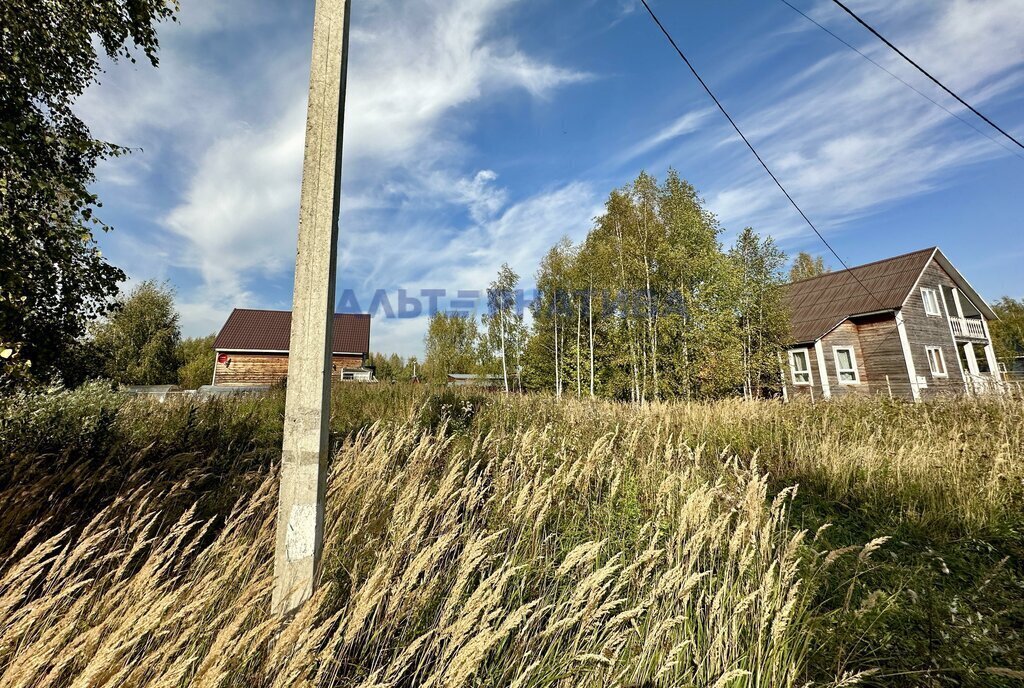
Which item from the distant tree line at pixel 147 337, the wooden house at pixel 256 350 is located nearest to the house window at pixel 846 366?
the wooden house at pixel 256 350

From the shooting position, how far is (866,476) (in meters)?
5.13

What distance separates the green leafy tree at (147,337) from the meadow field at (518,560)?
34301 mm

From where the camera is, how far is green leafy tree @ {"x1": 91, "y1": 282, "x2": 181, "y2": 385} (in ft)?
104

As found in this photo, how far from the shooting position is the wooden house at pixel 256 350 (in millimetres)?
27656

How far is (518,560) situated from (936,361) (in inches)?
1065

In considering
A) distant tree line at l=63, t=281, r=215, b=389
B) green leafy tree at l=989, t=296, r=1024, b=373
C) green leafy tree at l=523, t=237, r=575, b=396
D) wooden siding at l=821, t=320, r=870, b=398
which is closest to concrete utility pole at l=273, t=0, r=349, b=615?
green leafy tree at l=523, t=237, r=575, b=396

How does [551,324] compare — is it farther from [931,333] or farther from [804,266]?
[804,266]

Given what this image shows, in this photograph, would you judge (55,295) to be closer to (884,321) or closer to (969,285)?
(884,321)

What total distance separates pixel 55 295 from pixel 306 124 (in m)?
4.21

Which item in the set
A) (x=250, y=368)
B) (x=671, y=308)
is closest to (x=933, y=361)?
(x=671, y=308)

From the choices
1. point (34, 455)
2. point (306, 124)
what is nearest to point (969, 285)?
point (306, 124)

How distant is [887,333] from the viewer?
18453 mm

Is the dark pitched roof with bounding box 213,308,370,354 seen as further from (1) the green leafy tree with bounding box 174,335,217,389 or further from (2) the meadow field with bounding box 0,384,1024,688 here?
(2) the meadow field with bounding box 0,384,1024,688

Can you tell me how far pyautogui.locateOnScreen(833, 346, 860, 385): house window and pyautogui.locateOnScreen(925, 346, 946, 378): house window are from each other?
11.1 ft
